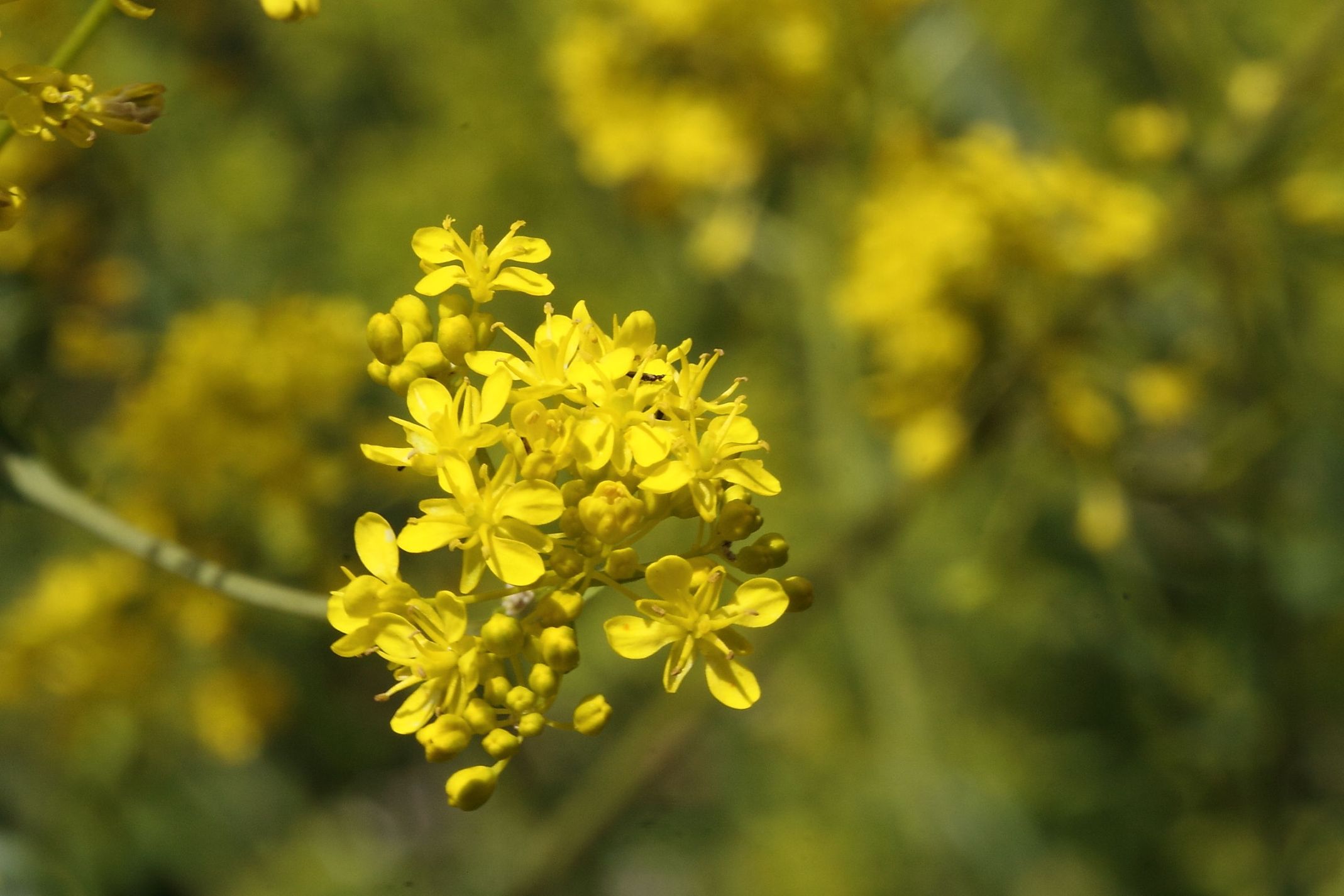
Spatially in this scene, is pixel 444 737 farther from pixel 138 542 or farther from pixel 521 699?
pixel 138 542

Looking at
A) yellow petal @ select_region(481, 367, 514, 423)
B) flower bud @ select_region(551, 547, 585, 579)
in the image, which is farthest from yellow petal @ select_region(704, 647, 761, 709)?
yellow petal @ select_region(481, 367, 514, 423)

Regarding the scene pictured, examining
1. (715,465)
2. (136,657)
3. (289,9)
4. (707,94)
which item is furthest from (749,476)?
(707,94)

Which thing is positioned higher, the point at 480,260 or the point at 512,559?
the point at 480,260

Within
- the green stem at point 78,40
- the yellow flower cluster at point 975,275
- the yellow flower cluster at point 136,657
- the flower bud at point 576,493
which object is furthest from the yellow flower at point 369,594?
the yellow flower cluster at point 975,275

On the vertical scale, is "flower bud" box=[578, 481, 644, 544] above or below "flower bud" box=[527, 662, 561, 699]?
above

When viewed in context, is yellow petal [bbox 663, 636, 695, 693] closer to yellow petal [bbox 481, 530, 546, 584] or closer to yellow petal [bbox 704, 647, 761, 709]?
yellow petal [bbox 704, 647, 761, 709]

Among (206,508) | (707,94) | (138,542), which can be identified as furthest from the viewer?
(707,94)

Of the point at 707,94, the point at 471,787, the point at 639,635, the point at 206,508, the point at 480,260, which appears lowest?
the point at 471,787
